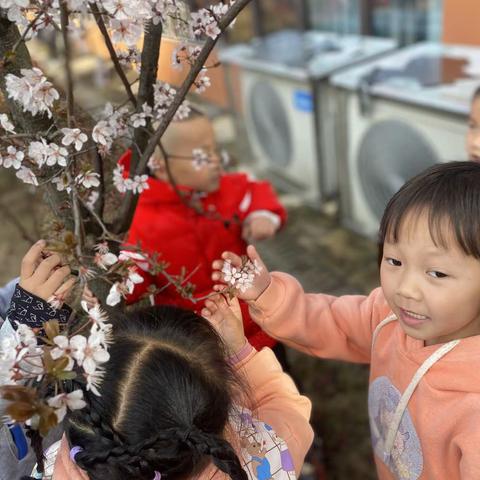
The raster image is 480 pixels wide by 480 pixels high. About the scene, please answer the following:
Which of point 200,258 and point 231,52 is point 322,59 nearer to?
point 231,52

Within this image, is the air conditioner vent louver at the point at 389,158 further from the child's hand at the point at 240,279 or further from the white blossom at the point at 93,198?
the white blossom at the point at 93,198

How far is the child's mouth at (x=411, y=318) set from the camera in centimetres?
98

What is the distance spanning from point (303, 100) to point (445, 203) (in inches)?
105

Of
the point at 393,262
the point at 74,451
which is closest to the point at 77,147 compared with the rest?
the point at 74,451

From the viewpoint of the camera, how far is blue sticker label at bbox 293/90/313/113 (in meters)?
3.38

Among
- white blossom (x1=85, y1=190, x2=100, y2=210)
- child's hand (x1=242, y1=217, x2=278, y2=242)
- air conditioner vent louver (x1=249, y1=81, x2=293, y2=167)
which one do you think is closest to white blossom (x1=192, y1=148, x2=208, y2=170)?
child's hand (x1=242, y1=217, x2=278, y2=242)

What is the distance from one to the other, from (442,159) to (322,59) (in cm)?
139

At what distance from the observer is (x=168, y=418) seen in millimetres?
836

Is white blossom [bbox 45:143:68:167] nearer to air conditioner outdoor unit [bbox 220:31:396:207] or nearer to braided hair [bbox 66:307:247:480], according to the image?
braided hair [bbox 66:307:247:480]

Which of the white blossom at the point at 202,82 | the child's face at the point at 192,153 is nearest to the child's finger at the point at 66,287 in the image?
the white blossom at the point at 202,82

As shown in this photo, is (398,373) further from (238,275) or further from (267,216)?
(267,216)

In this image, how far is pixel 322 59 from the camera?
360 cm

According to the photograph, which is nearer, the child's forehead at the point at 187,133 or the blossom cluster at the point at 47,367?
the blossom cluster at the point at 47,367

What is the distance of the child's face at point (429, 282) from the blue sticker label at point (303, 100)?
2534 millimetres
